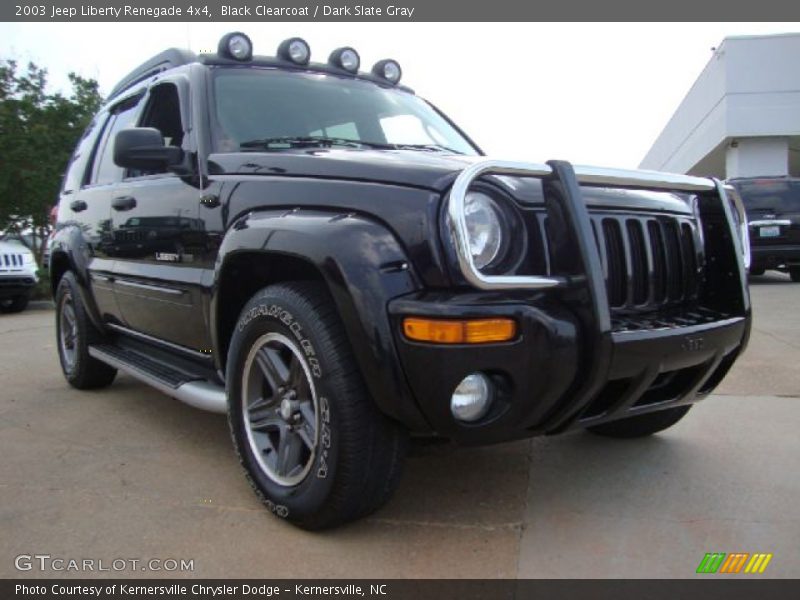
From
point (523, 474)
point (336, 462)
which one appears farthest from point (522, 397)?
point (523, 474)

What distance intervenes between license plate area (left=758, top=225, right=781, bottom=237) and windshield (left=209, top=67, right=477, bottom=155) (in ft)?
28.4

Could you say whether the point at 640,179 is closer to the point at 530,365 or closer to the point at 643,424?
the point at 530,365

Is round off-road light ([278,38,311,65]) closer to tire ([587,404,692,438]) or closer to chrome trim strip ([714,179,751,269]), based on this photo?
chrome trim strip ([714,179,751,269])

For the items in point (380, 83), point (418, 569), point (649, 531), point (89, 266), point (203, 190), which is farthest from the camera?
point (89, 266)

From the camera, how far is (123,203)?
3859 mm

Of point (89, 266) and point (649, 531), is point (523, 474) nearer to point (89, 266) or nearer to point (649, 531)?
point (649, 531)

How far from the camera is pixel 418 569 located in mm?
2305

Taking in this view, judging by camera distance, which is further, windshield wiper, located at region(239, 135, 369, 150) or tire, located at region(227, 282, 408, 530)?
windshield wiper, located at region(239, 135, 369, 150)

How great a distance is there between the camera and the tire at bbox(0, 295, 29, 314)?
10844mm

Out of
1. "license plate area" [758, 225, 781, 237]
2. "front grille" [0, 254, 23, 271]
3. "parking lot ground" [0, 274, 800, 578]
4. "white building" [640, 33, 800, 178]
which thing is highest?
"white building" [640, 33, 800, 178]

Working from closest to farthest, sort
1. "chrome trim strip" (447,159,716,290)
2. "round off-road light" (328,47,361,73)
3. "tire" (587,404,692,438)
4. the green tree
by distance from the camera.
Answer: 1. "chrome trim strip" (447,159,716,290)
2. "tire" (587,404,692,438)
3. "round off-road light" (328,47,361,73)
4. the green tree

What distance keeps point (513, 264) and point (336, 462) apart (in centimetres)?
88

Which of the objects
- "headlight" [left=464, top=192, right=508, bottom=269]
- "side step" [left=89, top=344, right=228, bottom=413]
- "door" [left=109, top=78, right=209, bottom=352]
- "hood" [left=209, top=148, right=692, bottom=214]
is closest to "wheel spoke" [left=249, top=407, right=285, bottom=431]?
"side step" [left=89, top=344, right=228, bottom=413]

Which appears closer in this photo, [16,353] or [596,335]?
[596,335]
